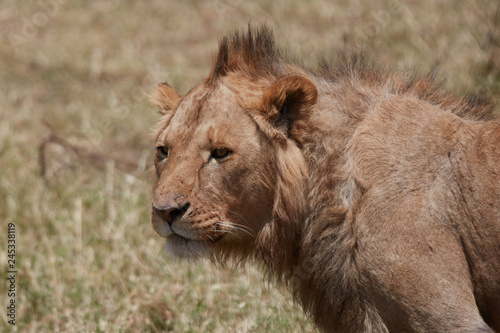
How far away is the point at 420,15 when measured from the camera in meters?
8.84

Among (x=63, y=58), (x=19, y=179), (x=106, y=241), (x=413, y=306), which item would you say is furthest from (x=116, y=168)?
(x=413, y=306)

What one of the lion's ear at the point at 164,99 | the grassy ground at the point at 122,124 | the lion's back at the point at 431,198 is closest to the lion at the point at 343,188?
the lion's back at the point at 431,198

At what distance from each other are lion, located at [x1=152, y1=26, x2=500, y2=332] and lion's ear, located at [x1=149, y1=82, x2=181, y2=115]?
0.18m

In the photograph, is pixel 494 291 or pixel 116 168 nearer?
pixel 494 291

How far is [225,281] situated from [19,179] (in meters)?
2.76

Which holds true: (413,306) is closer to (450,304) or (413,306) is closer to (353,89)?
(450,304)

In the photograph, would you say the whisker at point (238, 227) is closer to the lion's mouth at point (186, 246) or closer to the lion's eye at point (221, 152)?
the lion's mouth at point (186, 246)

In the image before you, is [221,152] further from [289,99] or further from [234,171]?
[289,99]

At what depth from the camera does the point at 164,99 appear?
3959 mm

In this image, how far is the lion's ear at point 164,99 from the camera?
12.9 ft

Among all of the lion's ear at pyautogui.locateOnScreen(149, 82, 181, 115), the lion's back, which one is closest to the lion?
the lion's back

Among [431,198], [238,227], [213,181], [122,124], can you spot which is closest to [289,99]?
[213,181]

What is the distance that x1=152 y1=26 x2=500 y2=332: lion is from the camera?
3.12 m

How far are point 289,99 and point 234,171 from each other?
433mm
